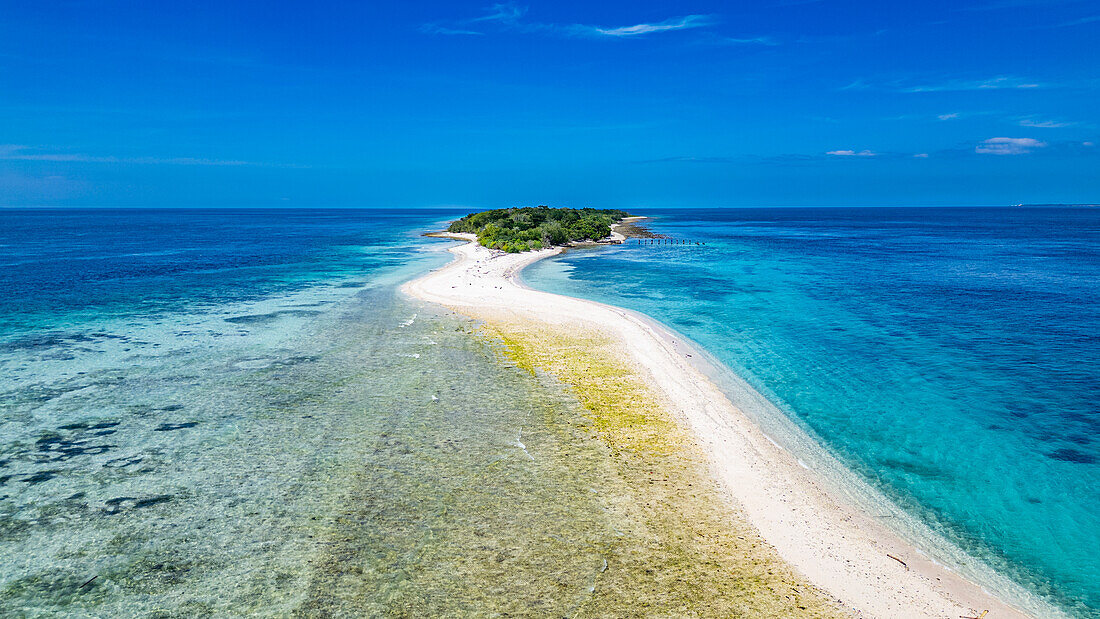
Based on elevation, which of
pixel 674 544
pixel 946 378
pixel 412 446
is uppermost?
pixel 946 378

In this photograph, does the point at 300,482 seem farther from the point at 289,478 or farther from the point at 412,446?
the point at 412,446

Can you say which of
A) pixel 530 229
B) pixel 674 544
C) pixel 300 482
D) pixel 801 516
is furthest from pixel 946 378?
pixel 530 229

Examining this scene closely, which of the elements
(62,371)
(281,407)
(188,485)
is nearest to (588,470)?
(188,485)

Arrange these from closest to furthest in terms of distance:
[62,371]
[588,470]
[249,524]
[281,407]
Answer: [249,524]
[588,470]
[281,407]
[62,371]

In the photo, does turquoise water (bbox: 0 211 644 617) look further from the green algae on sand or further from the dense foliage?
the dense foliage

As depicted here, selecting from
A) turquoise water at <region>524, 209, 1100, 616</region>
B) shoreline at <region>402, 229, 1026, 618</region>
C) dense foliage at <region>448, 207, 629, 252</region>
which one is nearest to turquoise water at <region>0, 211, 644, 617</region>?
shoreline at <region>402, 229, 1026, 618</region>

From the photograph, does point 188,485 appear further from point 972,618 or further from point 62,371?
point 972,618
